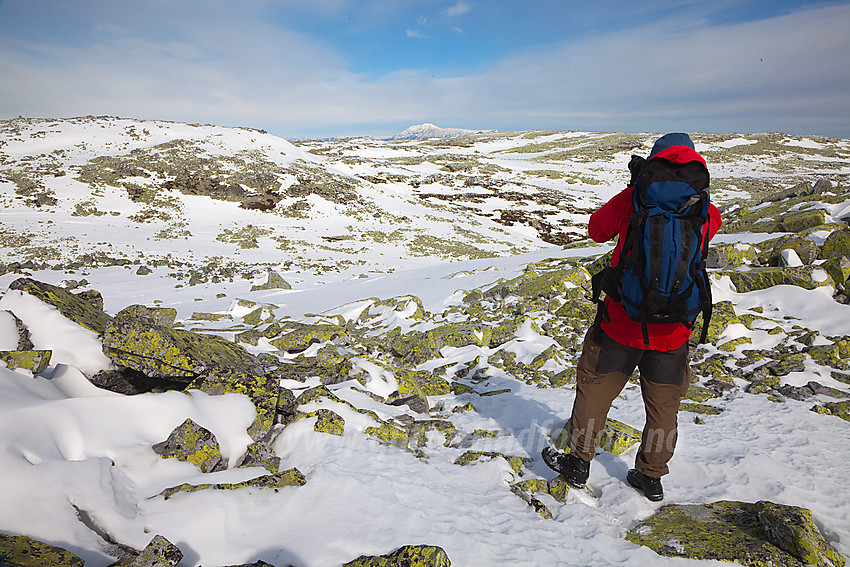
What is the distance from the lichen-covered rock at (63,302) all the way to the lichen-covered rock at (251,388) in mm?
1385

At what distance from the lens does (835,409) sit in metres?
4.84

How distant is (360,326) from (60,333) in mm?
6140

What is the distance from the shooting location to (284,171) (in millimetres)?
40031

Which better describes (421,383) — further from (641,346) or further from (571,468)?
(641,346)

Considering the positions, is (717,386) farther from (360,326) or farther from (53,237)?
(53,237)

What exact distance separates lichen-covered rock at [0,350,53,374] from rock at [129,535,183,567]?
247 cm

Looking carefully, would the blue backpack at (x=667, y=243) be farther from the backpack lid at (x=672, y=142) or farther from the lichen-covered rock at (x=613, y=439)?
the lichen-covered rock at (x=613, y=439)

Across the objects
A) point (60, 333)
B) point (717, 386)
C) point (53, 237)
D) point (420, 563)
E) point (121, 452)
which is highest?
point (53, 237)

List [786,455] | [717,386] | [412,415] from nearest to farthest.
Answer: [786,455] < [412,415] < [717,386]

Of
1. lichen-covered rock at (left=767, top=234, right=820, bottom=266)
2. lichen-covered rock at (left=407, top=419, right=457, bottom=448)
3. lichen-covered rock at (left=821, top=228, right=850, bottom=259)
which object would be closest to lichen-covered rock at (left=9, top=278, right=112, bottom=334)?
lichen-covered rock at (left=407, top=419, right=457, bottom=448)

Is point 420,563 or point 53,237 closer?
point 420,563

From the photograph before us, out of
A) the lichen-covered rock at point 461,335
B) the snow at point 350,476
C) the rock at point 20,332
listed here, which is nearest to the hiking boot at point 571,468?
the snow at point 350,476

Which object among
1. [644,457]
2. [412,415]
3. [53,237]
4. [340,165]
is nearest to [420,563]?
[644,457]

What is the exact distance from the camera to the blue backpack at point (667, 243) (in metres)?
2.97
